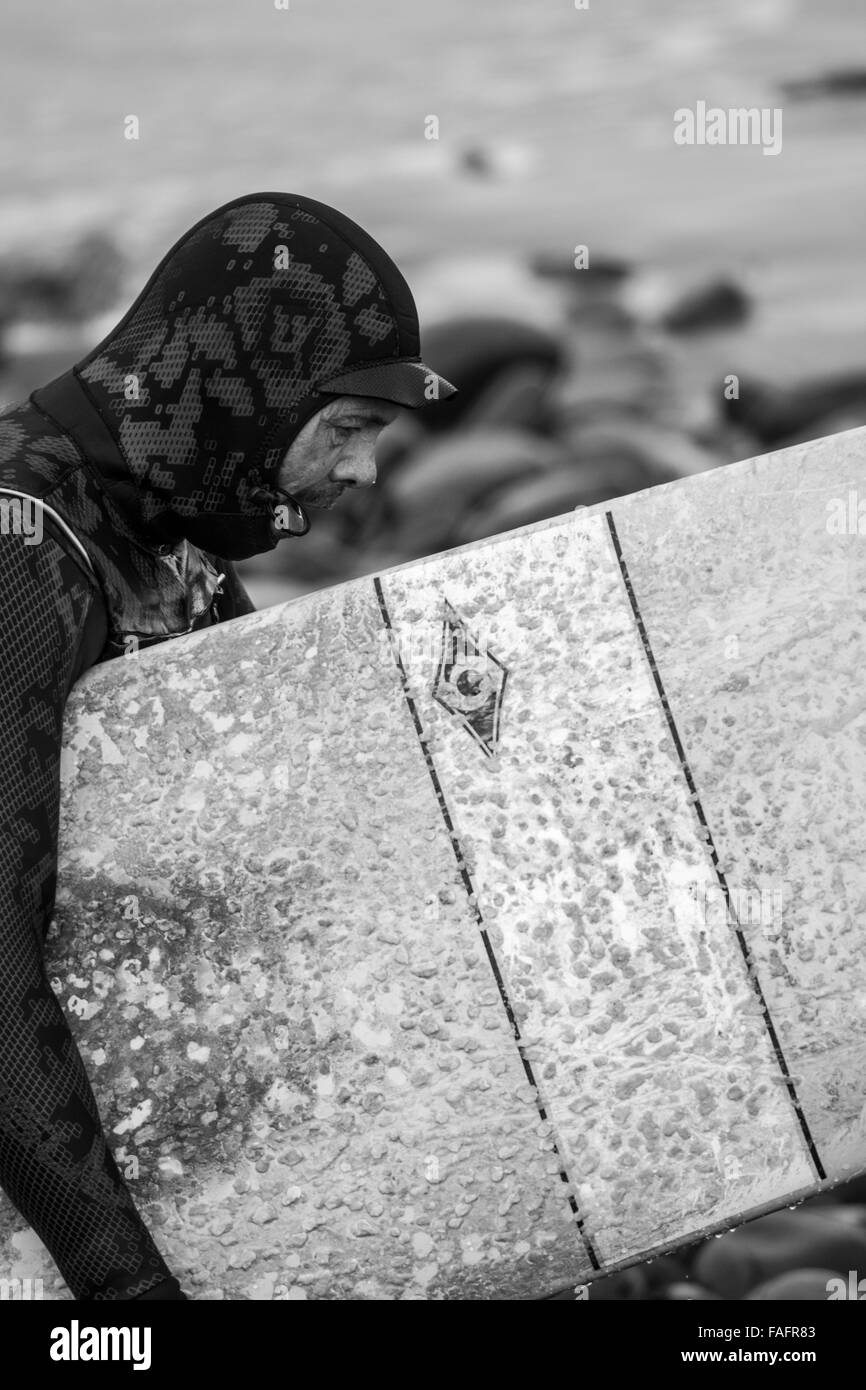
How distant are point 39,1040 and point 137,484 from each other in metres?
0.65

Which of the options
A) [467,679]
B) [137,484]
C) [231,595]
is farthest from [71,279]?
[467,679]

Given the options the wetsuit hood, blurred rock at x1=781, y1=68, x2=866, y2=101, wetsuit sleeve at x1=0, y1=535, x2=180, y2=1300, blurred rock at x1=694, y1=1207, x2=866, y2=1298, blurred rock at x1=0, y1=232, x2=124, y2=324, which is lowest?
blurred rock at x1=694, y1=1207, x2=866, y2=1298

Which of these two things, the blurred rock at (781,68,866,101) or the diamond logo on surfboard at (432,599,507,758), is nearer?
the diamond logo on surfboard at (432,599,507,758)

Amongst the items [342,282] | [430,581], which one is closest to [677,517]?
[430,581]

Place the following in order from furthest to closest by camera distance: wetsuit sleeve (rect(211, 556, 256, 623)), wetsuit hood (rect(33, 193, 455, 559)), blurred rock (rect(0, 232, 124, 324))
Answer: blurred rock (rect(0, 232, 124, 324)), wetsuit sleeve (rect(211, 556, 256, 623)), wetsuit hood (rect(33, 193, 455, 559))

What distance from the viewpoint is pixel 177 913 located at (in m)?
1.51

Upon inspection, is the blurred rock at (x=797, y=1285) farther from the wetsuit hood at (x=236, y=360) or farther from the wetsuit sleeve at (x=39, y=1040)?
the wetsuit hood at (x=236, y=360)

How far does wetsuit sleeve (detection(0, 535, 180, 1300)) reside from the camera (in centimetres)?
132

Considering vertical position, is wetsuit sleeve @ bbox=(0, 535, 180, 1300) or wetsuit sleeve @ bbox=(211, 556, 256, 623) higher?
wetsuit sleeve @ bbox=(211, 556, 256, 623)

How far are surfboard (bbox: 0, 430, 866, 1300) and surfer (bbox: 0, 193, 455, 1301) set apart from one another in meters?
0.13

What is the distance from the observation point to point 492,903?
4.99 feet

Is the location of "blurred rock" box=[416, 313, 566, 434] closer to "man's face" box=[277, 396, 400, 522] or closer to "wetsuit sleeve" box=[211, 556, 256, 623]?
"wetsuit sleeve" box=[211, 556, 256, 623]

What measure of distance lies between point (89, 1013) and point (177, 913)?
0.16 meters

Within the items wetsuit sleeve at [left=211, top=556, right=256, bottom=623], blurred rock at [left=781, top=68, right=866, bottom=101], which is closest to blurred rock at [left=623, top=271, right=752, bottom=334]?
blurred rock at [left=781, top=68, right=866, bottom=101]
